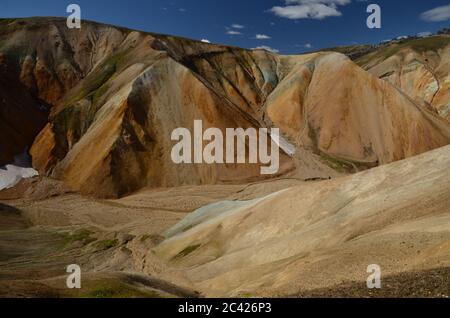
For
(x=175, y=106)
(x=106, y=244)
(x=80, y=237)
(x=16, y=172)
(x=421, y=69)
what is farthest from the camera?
(x=421, y=69)

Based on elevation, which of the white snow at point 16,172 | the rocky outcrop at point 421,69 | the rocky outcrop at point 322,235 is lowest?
the rocky outcrop at point 322,235

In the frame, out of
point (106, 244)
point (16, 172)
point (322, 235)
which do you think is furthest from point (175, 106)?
point (322, 235)

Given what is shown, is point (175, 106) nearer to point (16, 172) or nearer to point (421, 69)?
point (16, 172)

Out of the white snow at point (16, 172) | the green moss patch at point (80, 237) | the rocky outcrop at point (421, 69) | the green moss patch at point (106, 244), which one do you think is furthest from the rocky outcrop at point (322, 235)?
the rocky outcrop at point (421, 69)

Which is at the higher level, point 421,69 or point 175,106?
point 421,69

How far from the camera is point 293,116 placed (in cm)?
7625

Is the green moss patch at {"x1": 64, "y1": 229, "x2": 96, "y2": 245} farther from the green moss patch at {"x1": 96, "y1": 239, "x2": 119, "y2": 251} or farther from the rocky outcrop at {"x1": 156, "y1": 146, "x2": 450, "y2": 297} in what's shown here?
the rocky outcrop at {"x1": 156, "y1": 146, "x2": 450, "y2": 297}

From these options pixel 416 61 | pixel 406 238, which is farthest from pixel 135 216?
pixel 416 61

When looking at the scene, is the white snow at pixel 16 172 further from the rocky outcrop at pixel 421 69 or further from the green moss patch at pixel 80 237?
the rocky outcrop at pixel 421 69

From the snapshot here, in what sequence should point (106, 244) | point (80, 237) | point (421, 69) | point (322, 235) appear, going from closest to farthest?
point (322, 235) → point (106, 244) → point (80, 237) → point (421, 69)

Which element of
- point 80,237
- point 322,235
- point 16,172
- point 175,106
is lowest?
point 322,235

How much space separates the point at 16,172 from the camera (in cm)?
5881

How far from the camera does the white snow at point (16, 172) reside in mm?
56344

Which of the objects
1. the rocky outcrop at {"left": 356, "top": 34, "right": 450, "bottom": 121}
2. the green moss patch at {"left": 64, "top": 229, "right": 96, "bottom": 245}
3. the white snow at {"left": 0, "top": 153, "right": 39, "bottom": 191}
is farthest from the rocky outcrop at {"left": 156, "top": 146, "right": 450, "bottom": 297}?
the rocky outcrop at {"left": 356, "top": 34, "right": 450, "bottom": 121}
